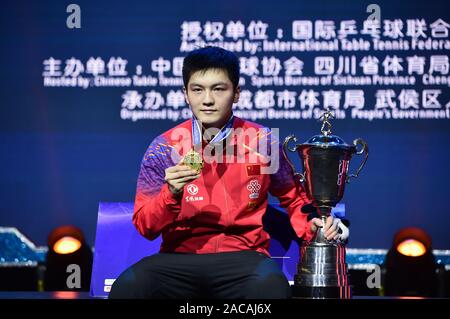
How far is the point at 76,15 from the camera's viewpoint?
4.21 meters

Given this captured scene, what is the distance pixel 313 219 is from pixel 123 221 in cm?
79

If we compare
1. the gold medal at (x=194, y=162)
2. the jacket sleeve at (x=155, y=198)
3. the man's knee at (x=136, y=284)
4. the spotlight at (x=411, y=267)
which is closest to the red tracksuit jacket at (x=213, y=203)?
the jacket sleeve at (x=155, y=198)

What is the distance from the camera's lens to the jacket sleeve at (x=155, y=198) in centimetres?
239

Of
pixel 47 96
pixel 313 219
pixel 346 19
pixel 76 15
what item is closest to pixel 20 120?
pixel 47 96

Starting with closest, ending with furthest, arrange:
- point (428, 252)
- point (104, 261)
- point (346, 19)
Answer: point (104, 261) < point (428, 252) < point (346, 19)

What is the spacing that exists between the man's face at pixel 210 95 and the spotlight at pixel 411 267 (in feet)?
5.15

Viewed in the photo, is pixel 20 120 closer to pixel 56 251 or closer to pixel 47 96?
pixel 47 96

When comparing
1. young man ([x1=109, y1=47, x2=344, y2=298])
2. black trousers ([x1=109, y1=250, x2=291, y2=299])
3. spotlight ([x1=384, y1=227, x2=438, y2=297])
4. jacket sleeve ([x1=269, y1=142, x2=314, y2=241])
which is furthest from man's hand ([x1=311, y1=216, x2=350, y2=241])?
spotlight ([x1=384, y1=227, x2=438, y2=297])

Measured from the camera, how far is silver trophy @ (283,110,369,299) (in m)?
2.54

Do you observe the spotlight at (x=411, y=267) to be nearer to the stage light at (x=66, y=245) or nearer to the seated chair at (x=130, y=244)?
the seated chair at (x=130, y=244)

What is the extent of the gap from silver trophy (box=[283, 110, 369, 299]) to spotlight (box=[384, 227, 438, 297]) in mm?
1261

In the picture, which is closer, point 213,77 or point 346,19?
point 213,77

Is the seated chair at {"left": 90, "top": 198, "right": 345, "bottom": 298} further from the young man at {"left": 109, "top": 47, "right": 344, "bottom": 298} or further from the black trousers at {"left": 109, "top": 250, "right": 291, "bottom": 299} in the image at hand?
the black trousers at {"left": 109, "top": 250, "right": 291, "bottom": 299}

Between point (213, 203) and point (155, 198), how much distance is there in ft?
0.74
